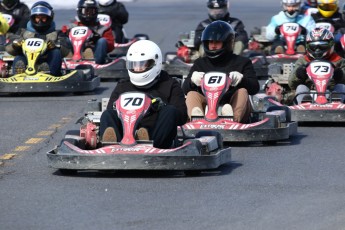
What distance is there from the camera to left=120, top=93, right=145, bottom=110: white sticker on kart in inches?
433

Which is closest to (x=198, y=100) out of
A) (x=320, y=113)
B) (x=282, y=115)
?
(x=282, y=115)

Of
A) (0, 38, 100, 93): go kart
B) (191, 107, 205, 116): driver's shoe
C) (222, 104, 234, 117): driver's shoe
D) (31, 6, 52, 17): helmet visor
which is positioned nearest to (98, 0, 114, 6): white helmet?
(31, 6, 52, 17): helmet visor

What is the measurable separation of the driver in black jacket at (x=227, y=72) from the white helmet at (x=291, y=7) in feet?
31.1

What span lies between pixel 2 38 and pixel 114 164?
11.4 meters

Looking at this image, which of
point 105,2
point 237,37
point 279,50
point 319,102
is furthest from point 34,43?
point 105,2

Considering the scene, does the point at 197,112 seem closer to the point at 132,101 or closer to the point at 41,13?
the point at 132,101

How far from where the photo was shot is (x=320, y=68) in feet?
49.3

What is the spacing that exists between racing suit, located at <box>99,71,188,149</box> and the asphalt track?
342 millimetres

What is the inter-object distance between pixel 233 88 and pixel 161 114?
7.88 feet

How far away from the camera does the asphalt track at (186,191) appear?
28.3ft

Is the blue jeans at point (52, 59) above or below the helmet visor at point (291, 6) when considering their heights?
below

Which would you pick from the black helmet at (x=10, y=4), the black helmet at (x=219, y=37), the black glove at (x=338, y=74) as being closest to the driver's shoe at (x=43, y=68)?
the black glove at (x=338, y=74)

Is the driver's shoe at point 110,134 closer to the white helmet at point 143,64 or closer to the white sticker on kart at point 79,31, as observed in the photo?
the white helmet at point 143,64

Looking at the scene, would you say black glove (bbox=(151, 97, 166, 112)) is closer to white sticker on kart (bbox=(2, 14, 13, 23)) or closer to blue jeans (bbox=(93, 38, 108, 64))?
blue jeans (bbox=(93, 38, 108, 64))
